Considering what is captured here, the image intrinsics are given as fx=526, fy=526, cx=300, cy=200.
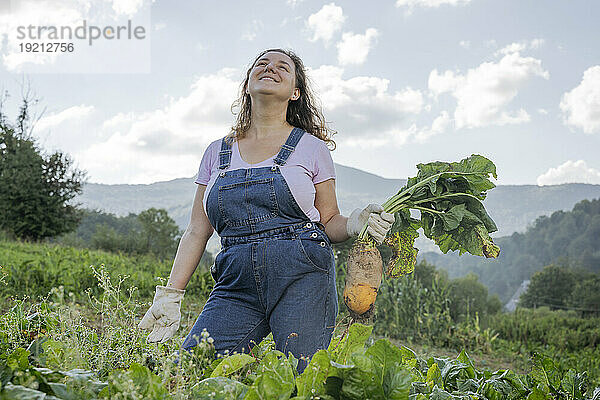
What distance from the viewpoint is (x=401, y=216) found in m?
2.67

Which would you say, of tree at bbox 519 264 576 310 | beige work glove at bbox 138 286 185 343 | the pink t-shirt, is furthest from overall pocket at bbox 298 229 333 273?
tree at bbox 519 264 576 310

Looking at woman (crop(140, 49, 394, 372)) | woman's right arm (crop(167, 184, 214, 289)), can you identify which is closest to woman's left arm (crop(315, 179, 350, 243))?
woman (crop(140, 49, 394, 372))


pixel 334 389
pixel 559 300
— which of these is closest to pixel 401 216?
pixel 334 389

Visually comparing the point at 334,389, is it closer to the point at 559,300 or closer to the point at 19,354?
the point at 19,354

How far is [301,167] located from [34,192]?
47.2ft

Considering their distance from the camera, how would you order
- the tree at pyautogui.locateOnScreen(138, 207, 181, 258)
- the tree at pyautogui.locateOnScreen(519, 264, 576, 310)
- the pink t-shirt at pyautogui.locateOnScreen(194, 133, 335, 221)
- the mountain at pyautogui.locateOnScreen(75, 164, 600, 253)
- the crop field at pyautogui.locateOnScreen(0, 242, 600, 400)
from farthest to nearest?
1. the mountain at pyautogui.locateOnScreen(75, 164, 600, 253)
2. the tree at pyautogui.locateOnScreen(519, 264, 576, 310)
3. the tree at pyautogui.locateOnScreen(138, 207, 181, 258)
4. the pink t-shirt at pyautogui.locateOnScreen(194, 133, 335, 221)
5. the crop field at pyautogui.locateOnScreen(0, 242, 600, 400)

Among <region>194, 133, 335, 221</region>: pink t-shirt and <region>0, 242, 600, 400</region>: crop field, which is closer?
<region>0, 242, 600, 400</region>: crop field

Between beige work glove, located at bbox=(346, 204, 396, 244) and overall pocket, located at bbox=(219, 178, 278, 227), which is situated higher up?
overall pocket, located at bbox=(219, 178, 278, 227)

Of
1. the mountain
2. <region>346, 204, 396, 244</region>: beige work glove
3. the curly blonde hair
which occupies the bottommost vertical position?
<region>346, 204, 396, 244</region>: beige work glove

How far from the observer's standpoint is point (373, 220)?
2.39 metres

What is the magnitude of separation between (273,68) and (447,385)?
1531 mm

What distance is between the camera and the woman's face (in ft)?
7.80

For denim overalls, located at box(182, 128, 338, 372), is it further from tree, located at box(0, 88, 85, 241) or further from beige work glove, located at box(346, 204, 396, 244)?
tree, located at box(0, 88, 85, 241)

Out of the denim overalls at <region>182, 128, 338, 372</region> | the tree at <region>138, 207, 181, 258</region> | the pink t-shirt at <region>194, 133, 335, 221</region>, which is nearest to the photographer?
the denim overalls at <region>182, 128, 338, 372</region>
